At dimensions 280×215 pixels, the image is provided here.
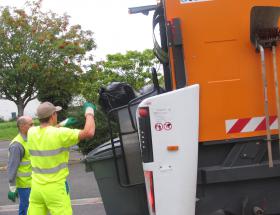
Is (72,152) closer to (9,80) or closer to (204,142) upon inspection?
(9,80)

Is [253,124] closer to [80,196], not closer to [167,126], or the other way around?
[167,126]

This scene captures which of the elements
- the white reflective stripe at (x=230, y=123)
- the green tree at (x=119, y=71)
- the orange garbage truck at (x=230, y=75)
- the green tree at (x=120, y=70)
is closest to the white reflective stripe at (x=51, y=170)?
the orange garbage truck at (x=230, y=75)

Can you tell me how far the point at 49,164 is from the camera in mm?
4602

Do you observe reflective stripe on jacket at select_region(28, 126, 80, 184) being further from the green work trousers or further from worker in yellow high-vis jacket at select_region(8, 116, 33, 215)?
worker in yellow high-vis jacket at select_region(8, 116, 33, 215)

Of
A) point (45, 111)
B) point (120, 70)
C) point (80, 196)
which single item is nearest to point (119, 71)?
point (120, 70)

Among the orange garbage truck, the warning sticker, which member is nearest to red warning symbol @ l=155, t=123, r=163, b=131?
the warning sticker

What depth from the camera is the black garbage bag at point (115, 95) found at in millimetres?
4441

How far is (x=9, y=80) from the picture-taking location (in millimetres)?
23125

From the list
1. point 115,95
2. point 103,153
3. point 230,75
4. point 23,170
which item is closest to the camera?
point 230,75

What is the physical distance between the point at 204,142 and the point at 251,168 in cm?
40

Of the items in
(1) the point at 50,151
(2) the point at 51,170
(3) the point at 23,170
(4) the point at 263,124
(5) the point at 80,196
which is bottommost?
(5) the point at 80,196

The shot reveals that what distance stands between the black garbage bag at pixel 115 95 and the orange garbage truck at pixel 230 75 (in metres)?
0.78

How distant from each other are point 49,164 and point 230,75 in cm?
184

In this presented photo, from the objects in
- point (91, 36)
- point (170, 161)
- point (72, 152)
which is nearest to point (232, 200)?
point (170, 161)
